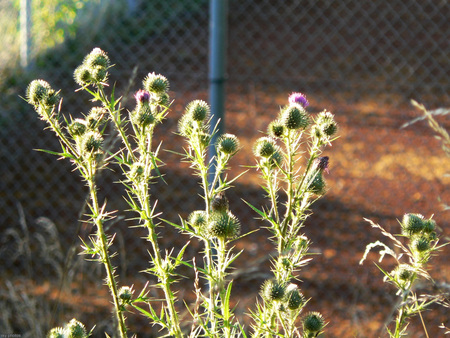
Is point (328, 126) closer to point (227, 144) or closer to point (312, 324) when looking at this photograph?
point (227, 144)

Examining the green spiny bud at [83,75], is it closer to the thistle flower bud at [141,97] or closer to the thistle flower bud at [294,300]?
the thistle flower bud at [141,97]

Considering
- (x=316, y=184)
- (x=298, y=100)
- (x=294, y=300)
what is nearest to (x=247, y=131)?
(x=298, y=100)

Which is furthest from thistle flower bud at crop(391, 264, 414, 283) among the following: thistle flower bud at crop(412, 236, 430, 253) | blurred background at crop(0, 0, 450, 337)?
blurred background at crop(0, 0, 450, 337)

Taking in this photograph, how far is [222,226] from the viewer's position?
1.14m

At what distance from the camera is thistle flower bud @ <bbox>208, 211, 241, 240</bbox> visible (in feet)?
3.76

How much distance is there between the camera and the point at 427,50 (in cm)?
784

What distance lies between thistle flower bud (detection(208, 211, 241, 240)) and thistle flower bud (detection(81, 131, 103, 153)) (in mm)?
227

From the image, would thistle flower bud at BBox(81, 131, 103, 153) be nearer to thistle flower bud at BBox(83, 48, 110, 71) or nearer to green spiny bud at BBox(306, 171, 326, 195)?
thistle flower bud at BBox(83, 48, 110, 71)

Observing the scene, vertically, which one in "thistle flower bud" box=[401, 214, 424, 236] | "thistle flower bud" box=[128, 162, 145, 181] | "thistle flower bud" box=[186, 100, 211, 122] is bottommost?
"thistle flower bud" box=[401, 214, 424, 236]

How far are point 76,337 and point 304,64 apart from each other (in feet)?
22.3

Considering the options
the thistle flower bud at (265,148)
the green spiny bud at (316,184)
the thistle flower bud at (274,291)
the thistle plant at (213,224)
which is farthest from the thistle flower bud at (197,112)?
the thistle flower bud at (274,291)

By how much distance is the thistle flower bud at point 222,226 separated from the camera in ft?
3.76

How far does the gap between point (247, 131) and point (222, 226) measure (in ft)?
16.9

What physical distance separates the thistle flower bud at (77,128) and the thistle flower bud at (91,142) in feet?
0.13
